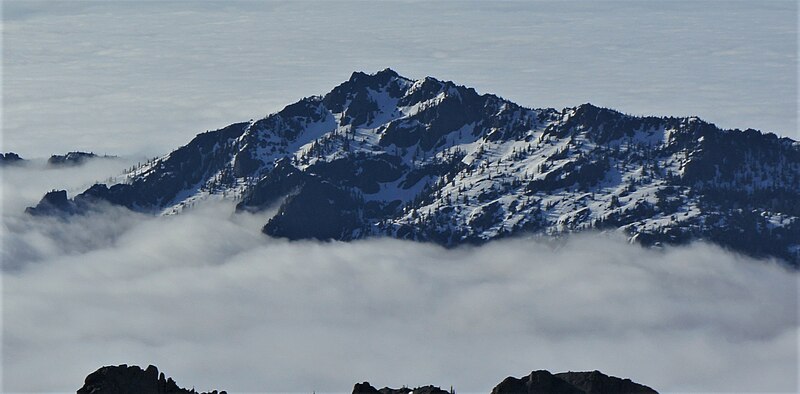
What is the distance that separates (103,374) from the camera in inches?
7820
